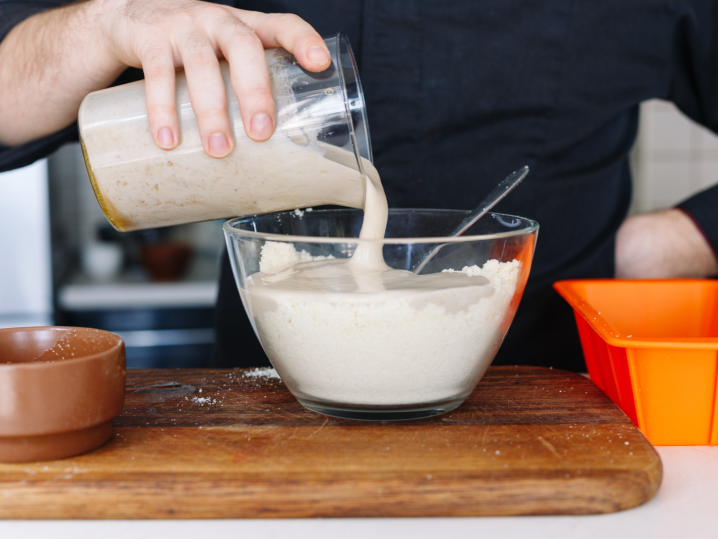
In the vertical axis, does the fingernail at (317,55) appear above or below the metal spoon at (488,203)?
above

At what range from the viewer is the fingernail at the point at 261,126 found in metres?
0.61

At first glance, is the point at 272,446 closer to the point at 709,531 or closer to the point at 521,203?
the point at 709,531

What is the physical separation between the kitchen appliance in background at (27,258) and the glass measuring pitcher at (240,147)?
1.56m

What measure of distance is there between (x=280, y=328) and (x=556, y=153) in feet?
2.04

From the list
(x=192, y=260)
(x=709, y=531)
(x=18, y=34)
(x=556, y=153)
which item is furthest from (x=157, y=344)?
(x=709, y=531)

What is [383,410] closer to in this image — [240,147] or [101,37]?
[240,147]

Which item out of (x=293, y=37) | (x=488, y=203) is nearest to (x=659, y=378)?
(x=488, y=203)

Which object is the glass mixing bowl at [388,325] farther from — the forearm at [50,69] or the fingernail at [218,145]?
the forearm at [50,69]

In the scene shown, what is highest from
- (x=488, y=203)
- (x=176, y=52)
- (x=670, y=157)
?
(x=176, y=52)

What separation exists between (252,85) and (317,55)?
0.07m

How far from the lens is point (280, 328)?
2.10 ft

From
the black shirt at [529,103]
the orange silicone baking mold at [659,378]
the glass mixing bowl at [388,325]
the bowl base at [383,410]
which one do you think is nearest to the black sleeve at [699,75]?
the black shirt at [529,103]

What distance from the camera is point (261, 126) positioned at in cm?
61

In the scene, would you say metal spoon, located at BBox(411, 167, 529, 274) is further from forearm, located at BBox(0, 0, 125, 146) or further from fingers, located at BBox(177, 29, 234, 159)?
forearm, located at BBox(0, 0, 125, 146)
